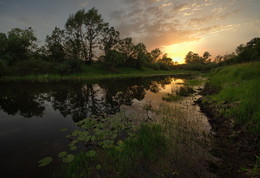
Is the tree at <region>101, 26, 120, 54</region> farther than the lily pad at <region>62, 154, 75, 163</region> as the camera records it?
Yes

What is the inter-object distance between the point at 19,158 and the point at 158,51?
13591cm

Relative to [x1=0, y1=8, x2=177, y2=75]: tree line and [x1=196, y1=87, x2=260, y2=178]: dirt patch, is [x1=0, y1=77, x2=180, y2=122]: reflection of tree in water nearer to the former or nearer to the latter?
[x1=196, y1=87, x2=260, y2=178]: dirt patch

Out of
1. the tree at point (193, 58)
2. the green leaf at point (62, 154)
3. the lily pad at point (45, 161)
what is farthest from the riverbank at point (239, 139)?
the tree at point (193, 58)

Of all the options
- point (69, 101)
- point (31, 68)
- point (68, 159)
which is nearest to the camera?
point (68, 159)

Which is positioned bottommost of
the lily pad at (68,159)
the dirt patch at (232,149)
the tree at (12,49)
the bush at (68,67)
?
the dirt patch at (232,149)

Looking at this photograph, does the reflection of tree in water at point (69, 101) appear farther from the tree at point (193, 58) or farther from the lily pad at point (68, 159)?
the tree at point (193, 58)

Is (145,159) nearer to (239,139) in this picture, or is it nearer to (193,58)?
(239,139)

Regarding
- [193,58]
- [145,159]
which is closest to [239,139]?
[145,159]

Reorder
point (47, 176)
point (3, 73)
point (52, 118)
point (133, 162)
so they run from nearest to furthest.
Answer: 1. point (47, 176)
2. point (133, 162)
3. point (52, 118)
4. point (3, 73)

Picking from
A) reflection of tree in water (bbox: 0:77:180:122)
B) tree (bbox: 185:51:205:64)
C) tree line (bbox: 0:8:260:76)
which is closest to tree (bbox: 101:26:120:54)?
tree line (bbox: 0:8:260:76)

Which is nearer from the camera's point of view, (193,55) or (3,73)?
(3,73)

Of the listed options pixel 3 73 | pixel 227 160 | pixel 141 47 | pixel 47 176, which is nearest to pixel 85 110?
pixel 47 176

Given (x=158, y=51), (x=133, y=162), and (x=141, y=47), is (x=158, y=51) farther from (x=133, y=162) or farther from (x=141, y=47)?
(x=133, y=162)

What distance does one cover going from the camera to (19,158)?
13.7 ft
